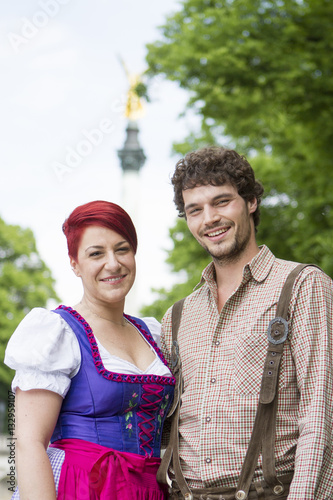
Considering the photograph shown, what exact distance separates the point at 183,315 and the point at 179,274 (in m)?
14.3

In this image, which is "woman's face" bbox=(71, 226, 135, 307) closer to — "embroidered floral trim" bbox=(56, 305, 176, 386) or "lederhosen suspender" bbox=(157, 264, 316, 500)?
"embroidered floral trim" bbox=(56, 305, 176, 386)

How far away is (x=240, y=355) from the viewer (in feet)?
8.96

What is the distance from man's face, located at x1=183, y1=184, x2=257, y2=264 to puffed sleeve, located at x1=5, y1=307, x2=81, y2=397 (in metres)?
0.78

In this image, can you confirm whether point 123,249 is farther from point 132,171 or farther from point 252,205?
point 132,171

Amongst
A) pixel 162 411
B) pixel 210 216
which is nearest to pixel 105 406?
pixel 162 411

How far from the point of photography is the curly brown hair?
305cm

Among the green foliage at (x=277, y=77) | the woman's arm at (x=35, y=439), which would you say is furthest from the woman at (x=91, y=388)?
the green foliage at (x=277, y=77)

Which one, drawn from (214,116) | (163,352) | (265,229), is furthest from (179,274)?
(163,352)

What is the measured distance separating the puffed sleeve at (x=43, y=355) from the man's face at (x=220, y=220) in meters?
0.78

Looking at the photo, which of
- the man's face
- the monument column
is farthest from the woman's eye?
the monument column

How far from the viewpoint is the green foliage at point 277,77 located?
6.85 m

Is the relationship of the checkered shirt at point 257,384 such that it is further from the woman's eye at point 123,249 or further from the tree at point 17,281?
the tree at point 17,281

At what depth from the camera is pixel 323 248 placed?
7.46 m

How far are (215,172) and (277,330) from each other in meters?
0.82
